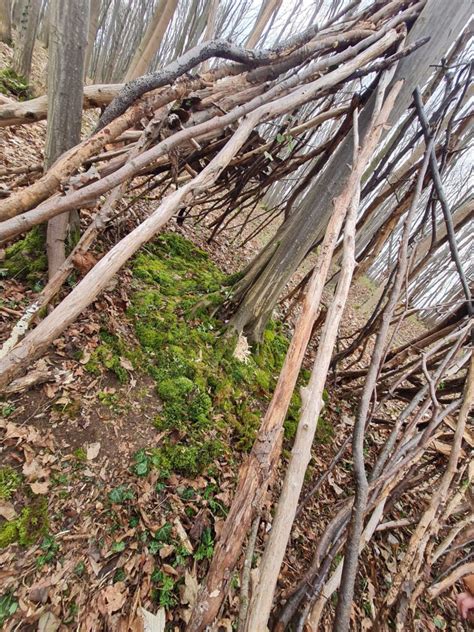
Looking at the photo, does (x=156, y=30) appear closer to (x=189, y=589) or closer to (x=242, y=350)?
(x=242, y=350)

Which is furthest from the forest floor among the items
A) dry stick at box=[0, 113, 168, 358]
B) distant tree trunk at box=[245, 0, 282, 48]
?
distant tree trunk at box=[245, 0, 282, 48]

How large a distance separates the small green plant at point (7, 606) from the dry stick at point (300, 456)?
3.70ft

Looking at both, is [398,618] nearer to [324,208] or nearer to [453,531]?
[453,531]

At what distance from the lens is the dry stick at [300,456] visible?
0.71 meters

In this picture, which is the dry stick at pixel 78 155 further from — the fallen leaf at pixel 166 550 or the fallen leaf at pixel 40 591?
the fallen leaf at pixel 166 550

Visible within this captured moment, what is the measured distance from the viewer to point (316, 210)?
7.48ft

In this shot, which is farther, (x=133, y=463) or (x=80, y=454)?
(x=133, y=463)

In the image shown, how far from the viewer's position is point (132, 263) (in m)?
2.79

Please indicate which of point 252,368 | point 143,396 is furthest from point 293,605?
point 252,368

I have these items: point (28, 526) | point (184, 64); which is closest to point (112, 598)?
point (28, 526)

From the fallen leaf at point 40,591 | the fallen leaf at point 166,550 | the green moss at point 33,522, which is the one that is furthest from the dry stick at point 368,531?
the green moss at point 33,522

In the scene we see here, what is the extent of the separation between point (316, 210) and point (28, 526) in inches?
103

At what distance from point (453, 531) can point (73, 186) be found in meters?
2.29

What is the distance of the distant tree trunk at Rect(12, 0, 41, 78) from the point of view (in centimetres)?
530
